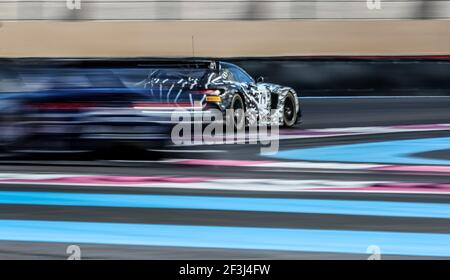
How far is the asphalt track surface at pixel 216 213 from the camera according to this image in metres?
6.36

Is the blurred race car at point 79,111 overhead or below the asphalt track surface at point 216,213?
overhead

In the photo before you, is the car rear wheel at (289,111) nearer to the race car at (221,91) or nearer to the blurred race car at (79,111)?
the race car at (221,91)

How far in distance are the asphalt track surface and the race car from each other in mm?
1190

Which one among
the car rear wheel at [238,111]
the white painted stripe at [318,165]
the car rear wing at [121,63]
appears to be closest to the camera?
the white painted stripe at [318,165]

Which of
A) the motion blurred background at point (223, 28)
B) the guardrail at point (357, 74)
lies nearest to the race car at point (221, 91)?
the guardrail at point (357, 74)

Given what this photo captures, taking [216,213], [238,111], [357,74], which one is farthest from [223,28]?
[216,213]

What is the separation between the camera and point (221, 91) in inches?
518

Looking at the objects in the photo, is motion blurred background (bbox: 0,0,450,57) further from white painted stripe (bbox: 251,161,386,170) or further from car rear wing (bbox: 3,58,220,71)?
white painted stripe (bbox: 251,161,386,170)

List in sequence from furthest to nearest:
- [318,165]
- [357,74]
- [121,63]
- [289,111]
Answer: [357,74]
[289,111]
[121,63]
[318,165]

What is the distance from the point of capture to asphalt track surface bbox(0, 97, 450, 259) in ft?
20.9

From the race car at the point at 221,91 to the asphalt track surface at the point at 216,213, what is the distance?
1.19 meters

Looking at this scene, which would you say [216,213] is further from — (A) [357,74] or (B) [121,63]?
(A) [357,74]

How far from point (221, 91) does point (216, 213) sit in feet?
18.6

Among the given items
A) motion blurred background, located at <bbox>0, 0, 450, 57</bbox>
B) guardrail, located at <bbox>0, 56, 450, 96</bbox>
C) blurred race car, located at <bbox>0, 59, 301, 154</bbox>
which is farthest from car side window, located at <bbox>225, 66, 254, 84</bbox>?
motion blurred background, located at <bbox>0, 0, 450, 57</bbox>
